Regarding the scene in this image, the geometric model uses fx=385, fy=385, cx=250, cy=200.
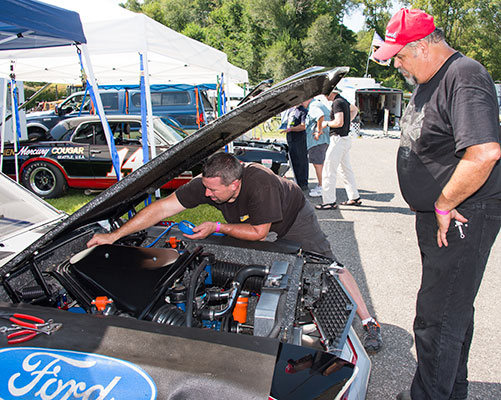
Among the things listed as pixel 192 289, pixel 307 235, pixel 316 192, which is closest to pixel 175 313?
pixel 192 289

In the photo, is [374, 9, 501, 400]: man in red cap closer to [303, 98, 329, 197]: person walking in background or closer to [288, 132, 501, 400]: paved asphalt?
[288, 132, 501, 400]: paved asphalt

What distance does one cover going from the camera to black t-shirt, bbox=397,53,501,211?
4.97 ft

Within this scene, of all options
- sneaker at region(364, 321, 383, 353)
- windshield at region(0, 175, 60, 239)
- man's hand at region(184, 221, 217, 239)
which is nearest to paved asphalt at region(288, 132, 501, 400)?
sneaker at region(364, 321, 383, 353)

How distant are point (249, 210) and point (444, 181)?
1.18 meters

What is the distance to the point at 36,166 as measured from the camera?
665cm

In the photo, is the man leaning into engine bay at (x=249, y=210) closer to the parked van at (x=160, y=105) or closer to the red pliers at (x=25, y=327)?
the red pliers at (x=25, y=327)

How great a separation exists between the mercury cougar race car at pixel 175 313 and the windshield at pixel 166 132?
4413 millimetres

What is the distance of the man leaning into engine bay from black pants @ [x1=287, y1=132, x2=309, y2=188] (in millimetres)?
4665

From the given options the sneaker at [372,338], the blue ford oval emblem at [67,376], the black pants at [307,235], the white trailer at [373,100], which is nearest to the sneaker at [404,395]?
the sneaker at [372,338]

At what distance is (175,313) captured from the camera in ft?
5.22

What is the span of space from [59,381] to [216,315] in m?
0.68

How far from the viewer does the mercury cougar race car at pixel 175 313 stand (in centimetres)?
107

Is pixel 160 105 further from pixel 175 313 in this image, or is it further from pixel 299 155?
pixel 175 313

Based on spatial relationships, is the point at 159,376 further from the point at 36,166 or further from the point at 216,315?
the point at 36,166
